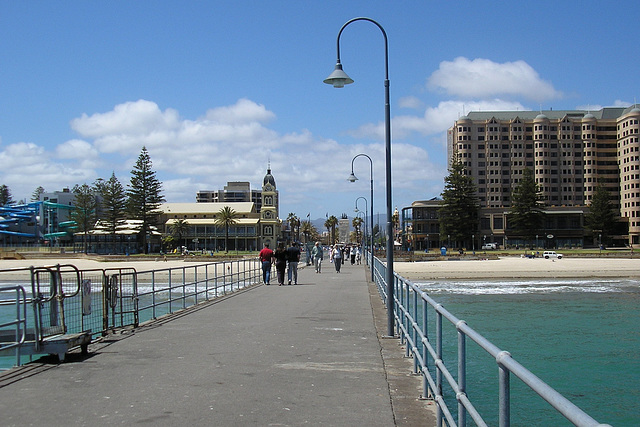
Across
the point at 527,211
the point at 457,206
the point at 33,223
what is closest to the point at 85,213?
the point at 33,223

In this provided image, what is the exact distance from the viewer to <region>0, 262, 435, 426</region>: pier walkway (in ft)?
20.1

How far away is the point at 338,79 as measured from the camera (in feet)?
42.6

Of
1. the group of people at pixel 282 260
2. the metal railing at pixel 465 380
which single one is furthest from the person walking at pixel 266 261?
the metal railing at pixel 465 380

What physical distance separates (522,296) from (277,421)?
1105 inches

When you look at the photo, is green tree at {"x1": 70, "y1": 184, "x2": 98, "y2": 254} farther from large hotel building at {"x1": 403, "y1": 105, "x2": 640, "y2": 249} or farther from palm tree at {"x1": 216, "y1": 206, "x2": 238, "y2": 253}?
large hotel building at {"x1": 403, "y1": 105, "x2": 640, "y2": 249}

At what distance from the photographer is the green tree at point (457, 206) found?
4043 inches

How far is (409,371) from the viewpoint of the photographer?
329 inches

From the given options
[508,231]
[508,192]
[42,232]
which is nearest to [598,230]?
[508,231]

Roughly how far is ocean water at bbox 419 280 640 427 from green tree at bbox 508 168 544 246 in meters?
75.7

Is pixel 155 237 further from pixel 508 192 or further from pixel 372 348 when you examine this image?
pixel 372 348

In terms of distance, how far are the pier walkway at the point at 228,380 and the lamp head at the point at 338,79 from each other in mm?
5010

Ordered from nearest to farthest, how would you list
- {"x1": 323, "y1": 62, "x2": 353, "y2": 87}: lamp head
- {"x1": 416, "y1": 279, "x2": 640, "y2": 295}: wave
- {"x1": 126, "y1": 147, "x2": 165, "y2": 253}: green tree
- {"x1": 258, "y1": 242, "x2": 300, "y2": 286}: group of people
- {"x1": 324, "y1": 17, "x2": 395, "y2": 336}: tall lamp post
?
1. {"x1": 324, "y1": 17, "x2": 395, "y2": 336}: tall lamp post
2. {"x1": 323, "y1": 62, "x2": 353, "y2": 87}: lamp head
3. {"x1": 258, "y1": 242, "x2": 300, "y2": 286}: group of people
4. {"x1": 416, "y1": 279, "x2": 640, "y2": 295}: wave
5. {"x1": 126, "y1": 147, "x2": 165, "y2": 253}: green tree

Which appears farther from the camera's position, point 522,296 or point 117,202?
point 117,202

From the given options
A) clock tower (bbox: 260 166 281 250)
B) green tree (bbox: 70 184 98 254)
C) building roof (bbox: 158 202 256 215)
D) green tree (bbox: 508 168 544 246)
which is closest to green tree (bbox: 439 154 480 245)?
green tree (bbox: 508 168 544 246)
